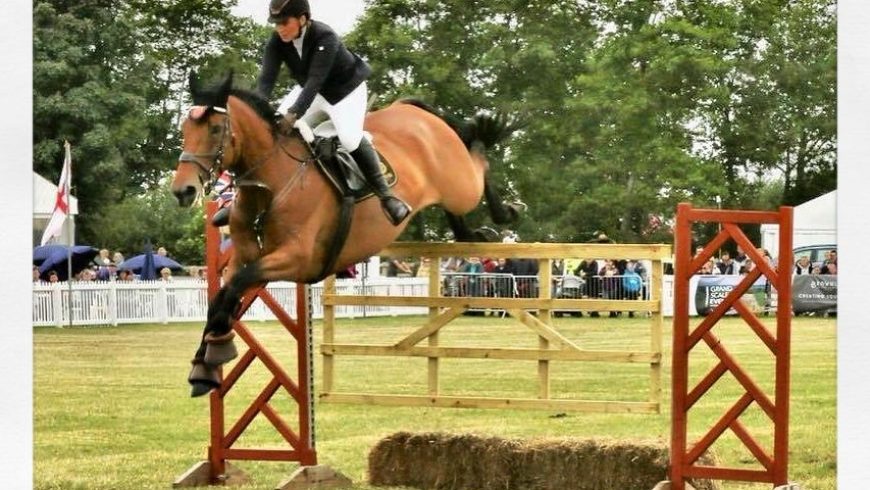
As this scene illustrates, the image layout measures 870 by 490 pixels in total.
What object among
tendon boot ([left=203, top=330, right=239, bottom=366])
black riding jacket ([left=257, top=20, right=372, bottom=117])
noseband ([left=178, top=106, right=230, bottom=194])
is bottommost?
tendon boot ([left=203, top=330, right=239, bottom=366])

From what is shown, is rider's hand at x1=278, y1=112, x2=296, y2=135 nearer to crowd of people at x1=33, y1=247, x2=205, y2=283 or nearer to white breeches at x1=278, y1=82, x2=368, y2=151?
white breeches at x1=278, y1=82, x2=368, y2=151

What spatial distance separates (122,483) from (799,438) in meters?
3.29

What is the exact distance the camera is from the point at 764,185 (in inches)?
298

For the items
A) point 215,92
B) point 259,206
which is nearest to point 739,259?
point 259,206

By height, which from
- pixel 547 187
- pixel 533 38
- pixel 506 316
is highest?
pixel 533 38

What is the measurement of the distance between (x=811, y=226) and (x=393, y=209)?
1864mm

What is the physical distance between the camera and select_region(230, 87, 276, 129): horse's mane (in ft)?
22.1

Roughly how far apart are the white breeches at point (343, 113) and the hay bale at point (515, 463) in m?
1.62

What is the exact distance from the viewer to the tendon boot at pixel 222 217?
6.99 m

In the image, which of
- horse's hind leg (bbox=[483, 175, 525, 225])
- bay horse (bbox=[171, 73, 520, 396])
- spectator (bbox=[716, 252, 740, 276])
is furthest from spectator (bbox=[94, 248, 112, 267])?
spectator (bbox=[716, 252, 740, 276])

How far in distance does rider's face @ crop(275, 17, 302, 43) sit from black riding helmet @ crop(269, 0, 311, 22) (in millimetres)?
18

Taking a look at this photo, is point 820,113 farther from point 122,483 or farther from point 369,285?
point 122,483

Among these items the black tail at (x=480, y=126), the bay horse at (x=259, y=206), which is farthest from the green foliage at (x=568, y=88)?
the bay horse at (x=259, y=206)

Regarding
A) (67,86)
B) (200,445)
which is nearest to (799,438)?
(200,445)
